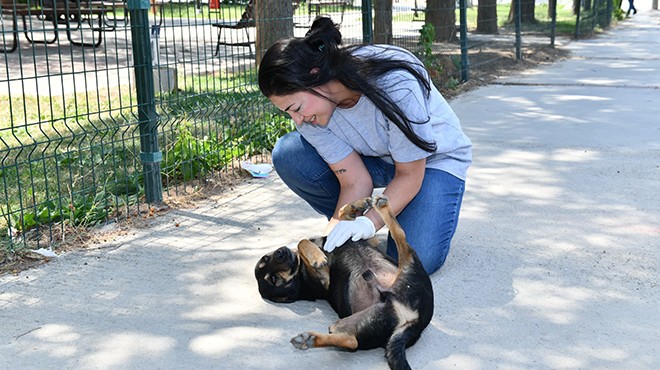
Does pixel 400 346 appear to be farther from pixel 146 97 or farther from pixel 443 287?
pixel 146 97

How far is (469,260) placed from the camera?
4281 mm

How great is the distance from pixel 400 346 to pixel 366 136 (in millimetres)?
1254

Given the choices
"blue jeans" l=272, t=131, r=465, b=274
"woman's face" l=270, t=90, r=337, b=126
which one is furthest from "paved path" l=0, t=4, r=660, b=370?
"woman's face" l=270, t=90, r=337, b=126

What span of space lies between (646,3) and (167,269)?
125 ft

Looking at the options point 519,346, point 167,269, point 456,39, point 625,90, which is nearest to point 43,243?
point 167,269

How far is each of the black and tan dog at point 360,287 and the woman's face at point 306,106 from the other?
46 centimetres

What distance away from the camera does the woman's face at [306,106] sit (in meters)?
3.46

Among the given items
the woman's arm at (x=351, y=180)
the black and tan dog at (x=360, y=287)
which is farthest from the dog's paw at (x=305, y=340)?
the woman's arm at (x=351, y=180)

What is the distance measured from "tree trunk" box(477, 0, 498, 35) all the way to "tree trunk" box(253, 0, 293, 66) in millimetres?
8553

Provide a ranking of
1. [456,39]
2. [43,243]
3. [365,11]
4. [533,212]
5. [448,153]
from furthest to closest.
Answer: [456,39] < [365,11] < [533,212] < [43,243] < [448,153]

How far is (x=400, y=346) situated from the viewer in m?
3.06

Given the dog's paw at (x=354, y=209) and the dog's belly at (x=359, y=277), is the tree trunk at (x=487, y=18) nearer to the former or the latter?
the dog's paw at (x=354, y=209)

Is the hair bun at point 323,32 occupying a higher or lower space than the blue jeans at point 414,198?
higher

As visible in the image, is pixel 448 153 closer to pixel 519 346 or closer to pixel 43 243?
pixel 519 346
